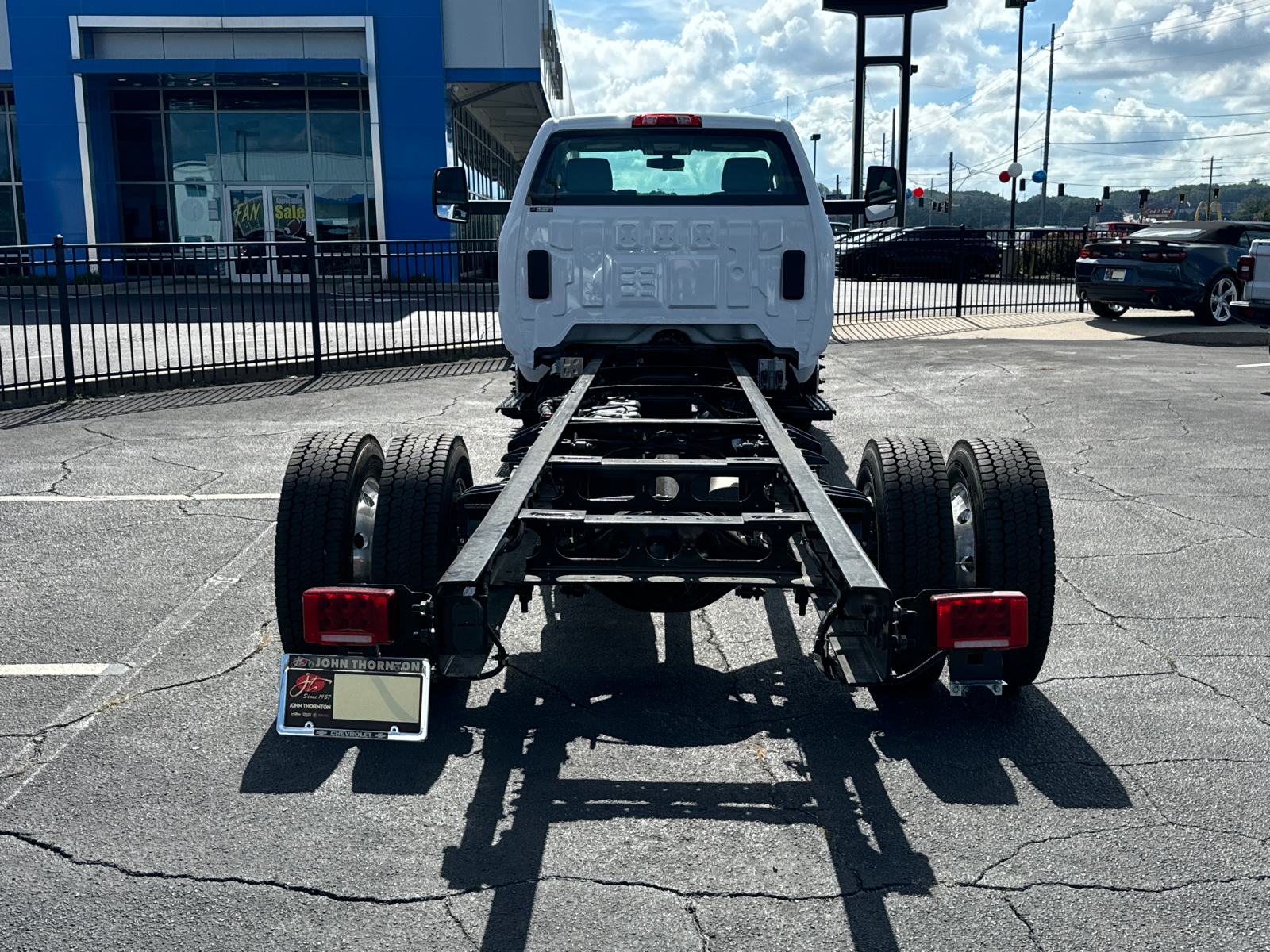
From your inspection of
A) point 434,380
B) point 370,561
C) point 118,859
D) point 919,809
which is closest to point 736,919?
point 919,809

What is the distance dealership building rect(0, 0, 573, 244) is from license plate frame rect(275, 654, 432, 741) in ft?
86.2

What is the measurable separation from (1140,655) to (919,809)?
175cm

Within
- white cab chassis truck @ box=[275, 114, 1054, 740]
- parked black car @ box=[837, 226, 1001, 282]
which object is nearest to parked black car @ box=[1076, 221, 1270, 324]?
parked black car @ box=[837, 226, 1001, 282]

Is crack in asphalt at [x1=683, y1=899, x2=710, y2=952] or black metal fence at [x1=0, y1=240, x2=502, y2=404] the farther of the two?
black metal fence at [x1=0, y1=240, x2=502, y2=404]

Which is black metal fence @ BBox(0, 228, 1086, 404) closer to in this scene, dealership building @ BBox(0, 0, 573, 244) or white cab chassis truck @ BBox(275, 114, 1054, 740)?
white cab chassis truck @ BBox(275, 114, 1054, 740)

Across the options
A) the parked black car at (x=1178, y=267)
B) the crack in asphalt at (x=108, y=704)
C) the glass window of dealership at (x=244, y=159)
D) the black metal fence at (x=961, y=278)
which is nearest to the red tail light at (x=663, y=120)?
the crack in asphalt at (x=108, y=704)

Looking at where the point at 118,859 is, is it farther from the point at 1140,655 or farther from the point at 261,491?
the point at 261,491

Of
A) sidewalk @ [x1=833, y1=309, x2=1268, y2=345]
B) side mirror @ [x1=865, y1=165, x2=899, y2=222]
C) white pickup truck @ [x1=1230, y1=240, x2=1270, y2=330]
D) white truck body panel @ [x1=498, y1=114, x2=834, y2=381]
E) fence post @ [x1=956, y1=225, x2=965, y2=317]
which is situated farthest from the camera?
fence post @ [x1=956, y1=225, x2=965, y2=317]

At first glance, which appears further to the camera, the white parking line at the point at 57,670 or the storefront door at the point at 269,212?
the storefront door at the point at 269,212

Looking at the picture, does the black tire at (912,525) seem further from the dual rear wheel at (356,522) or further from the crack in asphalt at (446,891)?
the dual rear wheel at (356,522)

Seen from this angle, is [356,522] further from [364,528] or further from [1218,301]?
[1218,301]

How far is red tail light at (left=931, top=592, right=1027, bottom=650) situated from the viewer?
3.51 meters

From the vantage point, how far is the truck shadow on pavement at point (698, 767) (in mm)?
3072

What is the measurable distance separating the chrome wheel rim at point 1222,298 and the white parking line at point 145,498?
15.6 metres
